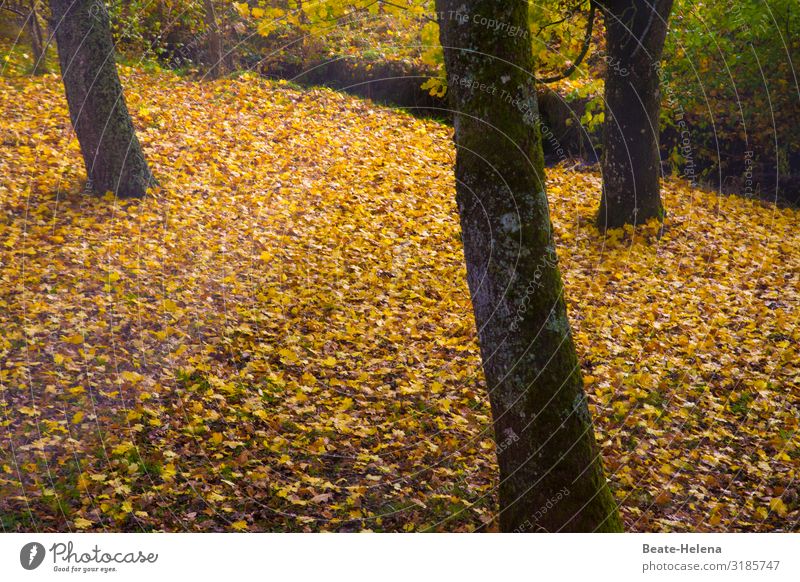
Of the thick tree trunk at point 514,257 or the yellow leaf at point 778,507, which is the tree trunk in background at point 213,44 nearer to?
the thick tree trunk at point 514,257

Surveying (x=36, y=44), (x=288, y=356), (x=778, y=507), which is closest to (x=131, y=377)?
(x=288, y=356)

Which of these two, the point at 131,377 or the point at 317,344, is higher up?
the point at 131,377

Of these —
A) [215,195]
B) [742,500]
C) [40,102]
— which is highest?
[40,102]

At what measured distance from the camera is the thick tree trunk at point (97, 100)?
813 cm

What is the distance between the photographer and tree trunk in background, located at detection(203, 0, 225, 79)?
13270 millimetres

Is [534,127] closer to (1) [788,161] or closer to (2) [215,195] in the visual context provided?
(2) [215,195]

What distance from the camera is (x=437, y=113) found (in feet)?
46.7

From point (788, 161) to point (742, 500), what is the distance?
825 cm

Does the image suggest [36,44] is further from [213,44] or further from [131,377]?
[131,377]

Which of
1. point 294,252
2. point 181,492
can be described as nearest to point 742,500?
point 181,492

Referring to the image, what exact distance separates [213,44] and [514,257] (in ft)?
37.2

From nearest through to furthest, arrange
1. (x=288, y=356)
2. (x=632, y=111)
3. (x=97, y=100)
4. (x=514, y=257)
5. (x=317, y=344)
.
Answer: (x=514, y=257)
(x=288, y=356)
(x=317, y=344)
(x=97, y=100)
(x=632, y=111)

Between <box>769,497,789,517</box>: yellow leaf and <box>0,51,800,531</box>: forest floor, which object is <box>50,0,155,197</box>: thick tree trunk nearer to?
<box>0,51,800,531</box>: forest floor

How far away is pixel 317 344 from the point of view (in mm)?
6812
